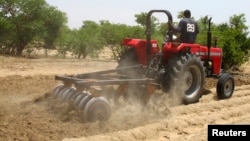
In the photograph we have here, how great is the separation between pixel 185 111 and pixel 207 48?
218 centimetres

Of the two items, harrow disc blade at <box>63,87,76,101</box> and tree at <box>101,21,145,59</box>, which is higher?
tree at <box>101,21,145,59</box>

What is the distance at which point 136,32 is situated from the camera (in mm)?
22016

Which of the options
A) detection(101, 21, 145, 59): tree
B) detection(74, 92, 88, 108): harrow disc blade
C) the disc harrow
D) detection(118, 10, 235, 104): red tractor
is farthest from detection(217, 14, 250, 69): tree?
detection(74, 92, 88, 108): harrow disc blade

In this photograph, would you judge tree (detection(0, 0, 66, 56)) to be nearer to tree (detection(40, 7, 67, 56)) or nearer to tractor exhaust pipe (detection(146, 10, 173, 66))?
tree (detection(40, 7, 67, 56))

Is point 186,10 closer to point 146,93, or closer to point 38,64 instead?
point 146,93

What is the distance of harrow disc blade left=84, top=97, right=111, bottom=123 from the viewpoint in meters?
6.08

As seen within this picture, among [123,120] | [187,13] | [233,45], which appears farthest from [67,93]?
[233,45]

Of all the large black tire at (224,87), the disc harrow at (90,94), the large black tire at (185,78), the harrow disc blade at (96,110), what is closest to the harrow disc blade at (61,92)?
the disc harrow at (90,94)

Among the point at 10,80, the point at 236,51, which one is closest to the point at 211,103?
the point at 10,80

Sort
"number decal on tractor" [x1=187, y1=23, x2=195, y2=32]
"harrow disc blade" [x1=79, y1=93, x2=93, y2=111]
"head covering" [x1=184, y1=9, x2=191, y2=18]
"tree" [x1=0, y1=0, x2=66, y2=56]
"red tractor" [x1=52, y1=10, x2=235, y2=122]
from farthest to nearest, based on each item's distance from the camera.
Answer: "tree" [x1=0, y1=0, x2=66, y2=56], "head covering" [x1=184, y1=9, x2=191, y2=18], "number decal on tractor" [x1=187, y1=23, x2=195, y2=32], "red tractor" [x1=52, y1=10, x2=235, y2=122], "harrow disc blade" [x1=79, y1=93, x2=93, y2=111]

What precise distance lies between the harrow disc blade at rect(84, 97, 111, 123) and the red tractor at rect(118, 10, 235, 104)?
1.73 m

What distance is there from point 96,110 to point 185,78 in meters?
2.65

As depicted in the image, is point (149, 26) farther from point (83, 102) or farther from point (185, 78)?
point (83, 102)

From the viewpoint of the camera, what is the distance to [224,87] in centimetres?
875
